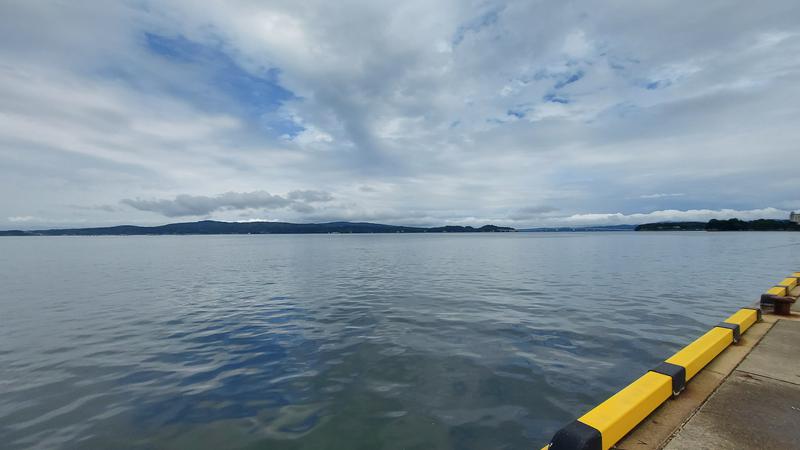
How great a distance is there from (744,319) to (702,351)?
4083 mm

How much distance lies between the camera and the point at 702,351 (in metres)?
6.82

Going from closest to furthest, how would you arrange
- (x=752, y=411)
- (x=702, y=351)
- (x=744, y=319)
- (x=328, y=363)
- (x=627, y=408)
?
(x=627, y=408) → (x=752, y=411) → (x=702, y=351) → (x=744, y=319) → (x=328, y=363)

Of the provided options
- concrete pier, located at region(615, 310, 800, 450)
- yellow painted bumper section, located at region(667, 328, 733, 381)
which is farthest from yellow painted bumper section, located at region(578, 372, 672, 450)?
yellow painted bumper section, located at region(667, 328, 733, 381)

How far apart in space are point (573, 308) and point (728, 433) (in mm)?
13750

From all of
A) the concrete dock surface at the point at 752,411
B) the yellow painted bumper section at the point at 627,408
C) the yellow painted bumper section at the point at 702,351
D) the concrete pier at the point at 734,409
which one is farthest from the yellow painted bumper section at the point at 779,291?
the yellow painted bumper section at the point at 627,408

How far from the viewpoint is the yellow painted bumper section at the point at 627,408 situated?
172 inches

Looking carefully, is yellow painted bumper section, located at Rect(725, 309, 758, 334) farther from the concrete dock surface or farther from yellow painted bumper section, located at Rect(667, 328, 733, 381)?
the concrete dock surface

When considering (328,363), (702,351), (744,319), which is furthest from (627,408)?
(328,363)

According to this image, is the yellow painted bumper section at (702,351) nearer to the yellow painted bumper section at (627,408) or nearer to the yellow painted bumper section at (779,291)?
the yellow painted bumper section at (627,408)

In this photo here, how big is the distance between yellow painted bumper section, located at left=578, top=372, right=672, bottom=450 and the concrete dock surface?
0.42m

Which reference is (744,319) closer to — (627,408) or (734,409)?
(734,409)

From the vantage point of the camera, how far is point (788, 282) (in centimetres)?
1658

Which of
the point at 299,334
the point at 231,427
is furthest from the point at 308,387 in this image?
the point at 299,334

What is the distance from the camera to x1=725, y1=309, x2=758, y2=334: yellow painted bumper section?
8.99 meters
